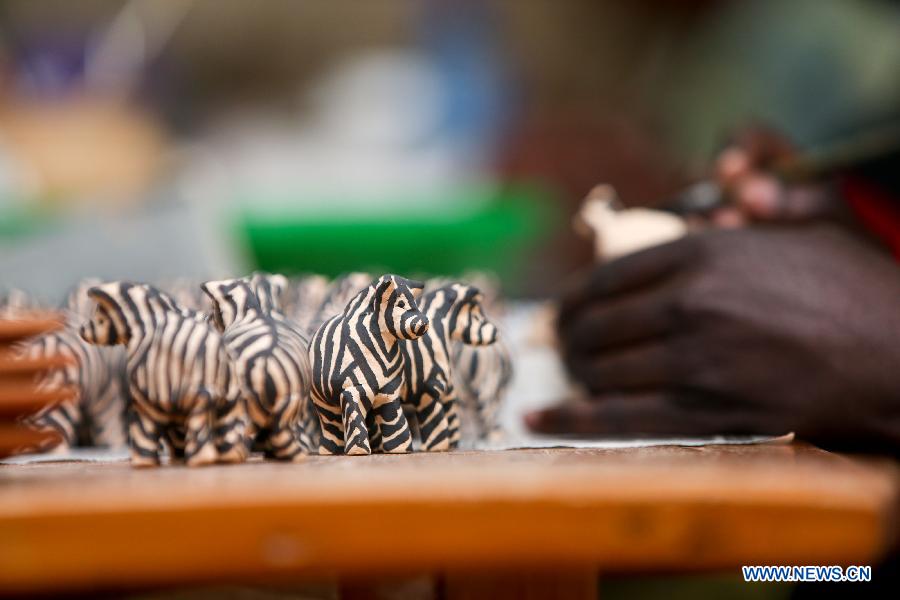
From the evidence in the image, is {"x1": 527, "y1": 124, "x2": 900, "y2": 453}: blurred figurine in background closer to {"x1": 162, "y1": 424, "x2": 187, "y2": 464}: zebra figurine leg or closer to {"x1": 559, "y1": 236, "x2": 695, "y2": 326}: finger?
{"x1": 559, "y1": 236, "x2": 695, "y2": 326}: finger

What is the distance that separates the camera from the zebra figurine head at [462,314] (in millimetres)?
894

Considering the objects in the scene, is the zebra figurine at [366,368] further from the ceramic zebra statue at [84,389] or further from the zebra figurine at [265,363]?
the ceramic zebra statue at [84,389]

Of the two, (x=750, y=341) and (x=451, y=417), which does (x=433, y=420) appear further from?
(x=750, y=341)

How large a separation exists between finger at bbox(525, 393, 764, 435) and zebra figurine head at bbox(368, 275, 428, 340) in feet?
1.48

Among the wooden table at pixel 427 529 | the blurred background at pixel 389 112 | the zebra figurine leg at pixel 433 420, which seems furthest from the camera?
the blurred background at pixel 389 112

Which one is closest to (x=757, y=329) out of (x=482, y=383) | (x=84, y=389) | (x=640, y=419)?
(x=640, y=419)

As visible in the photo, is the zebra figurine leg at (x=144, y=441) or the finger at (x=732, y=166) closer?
the zebra figurine leg at (x=144, y=441)

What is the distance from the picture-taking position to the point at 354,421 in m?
0.80

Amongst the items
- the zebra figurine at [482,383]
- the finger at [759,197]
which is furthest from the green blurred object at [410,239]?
the zebra figurine at [482,383]

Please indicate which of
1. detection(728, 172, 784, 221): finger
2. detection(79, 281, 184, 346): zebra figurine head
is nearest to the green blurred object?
detection(728, 172, 784, 221): finger

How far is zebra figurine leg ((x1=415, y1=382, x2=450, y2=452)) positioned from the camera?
88cm

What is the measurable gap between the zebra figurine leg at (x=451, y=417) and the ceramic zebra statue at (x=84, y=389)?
511 mm

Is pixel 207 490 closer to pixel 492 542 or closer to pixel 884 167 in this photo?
pixel 492 542

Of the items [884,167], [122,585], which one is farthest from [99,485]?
[884,167]
